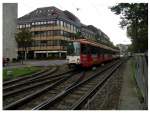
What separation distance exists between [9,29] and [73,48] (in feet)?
96.3

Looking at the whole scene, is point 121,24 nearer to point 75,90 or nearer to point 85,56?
point 85,56

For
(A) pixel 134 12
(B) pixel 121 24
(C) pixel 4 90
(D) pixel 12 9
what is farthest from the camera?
(D) pixel 12 9

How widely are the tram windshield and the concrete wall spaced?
83.0ft

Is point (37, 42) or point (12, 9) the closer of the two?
point (12, 9)

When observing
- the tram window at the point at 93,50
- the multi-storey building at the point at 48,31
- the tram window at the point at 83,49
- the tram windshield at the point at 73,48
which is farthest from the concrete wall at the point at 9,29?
the tram window at the point at 83,49

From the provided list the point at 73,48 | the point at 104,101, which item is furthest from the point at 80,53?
the point at 104,101

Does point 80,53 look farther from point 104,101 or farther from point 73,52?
point 104,101

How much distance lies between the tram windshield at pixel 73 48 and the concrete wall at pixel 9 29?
25.3 meters

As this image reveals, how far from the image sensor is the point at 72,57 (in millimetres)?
21234

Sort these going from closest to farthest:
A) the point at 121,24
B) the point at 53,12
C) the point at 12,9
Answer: the point at 121,24 < the point at 12,9 < the point at 53,12

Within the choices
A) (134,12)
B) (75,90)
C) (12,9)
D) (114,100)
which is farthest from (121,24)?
(12,9)

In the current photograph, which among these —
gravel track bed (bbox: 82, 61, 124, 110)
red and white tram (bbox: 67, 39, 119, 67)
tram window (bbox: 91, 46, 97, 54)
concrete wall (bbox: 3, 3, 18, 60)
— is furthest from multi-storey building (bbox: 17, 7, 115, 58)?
gravel track bed (bbox: 82, 61, 124, 110)

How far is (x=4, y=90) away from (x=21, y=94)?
4.40 feet

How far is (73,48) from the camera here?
21172 mm
